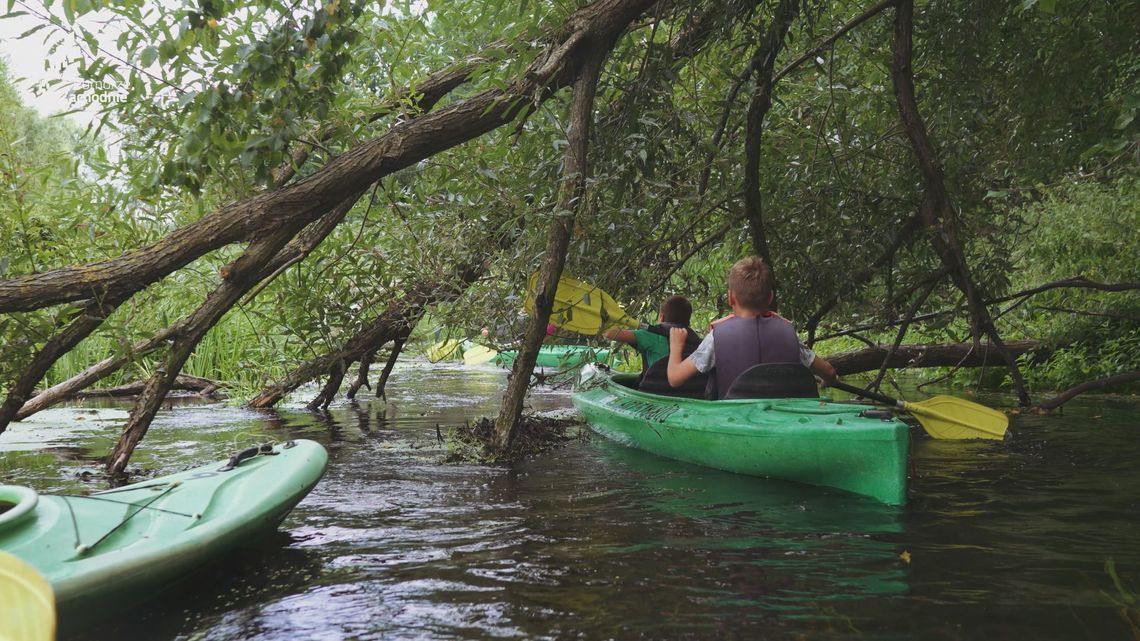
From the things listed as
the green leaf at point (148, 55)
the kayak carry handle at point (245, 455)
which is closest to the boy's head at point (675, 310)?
the kayak carry handle at point (245, 455)

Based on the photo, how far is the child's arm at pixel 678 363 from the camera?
17.7 feet

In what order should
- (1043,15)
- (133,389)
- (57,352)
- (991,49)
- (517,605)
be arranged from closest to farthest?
(517,605)
(57,352)
(1043,15)
(991,49)
(133,389)

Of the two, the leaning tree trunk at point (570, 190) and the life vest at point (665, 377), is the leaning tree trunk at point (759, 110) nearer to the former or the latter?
the life vest at point (665, 377)

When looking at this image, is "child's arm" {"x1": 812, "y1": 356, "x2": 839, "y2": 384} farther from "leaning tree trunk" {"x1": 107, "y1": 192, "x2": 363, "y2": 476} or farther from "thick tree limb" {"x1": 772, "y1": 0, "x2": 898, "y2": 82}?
"leaning tree trunk" {"x1": 107, "y1": 192, "x2": 363, "y2": 476}

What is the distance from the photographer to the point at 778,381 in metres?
4.94

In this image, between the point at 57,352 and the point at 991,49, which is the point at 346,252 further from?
the point at 991,49

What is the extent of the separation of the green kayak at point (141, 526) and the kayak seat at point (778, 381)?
7.61 feet

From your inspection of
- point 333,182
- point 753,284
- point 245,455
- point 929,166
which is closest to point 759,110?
point 929,166

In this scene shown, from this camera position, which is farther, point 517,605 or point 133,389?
point 133,389

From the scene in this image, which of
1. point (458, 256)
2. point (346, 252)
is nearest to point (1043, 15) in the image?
point (458, 256)

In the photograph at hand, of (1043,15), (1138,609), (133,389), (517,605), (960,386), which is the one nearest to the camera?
(1138,609)

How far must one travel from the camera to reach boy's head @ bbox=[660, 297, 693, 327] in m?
6.20

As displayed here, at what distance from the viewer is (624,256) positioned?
5.57 meters

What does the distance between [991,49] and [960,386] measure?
491cm
